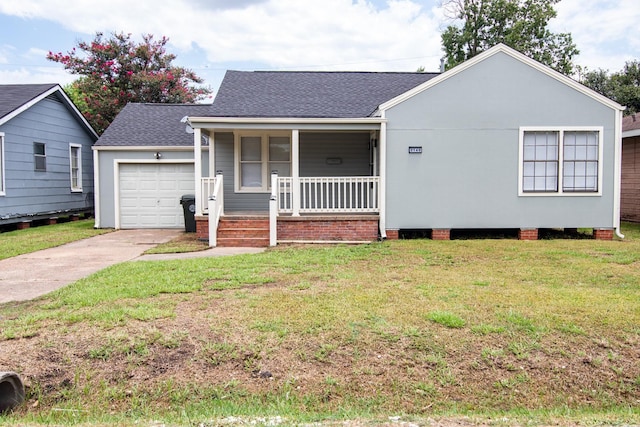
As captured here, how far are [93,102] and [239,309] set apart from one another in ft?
72.8

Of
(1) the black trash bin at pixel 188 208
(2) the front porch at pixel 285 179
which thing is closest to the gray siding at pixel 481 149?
(2) the front porch at pixel 285 179

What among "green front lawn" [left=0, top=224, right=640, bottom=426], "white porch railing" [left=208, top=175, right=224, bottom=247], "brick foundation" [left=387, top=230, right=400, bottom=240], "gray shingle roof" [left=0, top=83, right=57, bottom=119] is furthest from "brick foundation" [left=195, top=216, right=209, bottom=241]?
"gray shingle roof" [left=0, top=83, right=57, bottom=119]

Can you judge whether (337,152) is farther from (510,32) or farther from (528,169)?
(510,32)

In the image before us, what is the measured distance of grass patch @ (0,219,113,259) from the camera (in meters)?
9.86

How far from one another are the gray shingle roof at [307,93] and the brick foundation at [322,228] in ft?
8.71

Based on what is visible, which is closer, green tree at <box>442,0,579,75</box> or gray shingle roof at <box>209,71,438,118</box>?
gray shingle roof at <box>209,71,438,118</box>

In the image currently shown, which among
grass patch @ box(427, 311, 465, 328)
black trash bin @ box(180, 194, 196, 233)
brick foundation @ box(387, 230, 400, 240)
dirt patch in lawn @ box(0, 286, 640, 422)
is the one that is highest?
black trash bin @ box(180, 194, 196, 233)

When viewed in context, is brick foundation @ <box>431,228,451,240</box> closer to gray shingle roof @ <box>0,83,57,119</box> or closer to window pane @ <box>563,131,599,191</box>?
window pane @ <box>563,131,599,191</box>

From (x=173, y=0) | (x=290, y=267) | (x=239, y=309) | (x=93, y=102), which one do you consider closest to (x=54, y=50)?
(x=93, y=102)

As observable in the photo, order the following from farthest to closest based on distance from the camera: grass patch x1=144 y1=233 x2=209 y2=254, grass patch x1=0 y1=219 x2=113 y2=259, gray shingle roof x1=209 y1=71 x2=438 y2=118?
gray shingle roof x1=209 y1=71 x2=438 y2=118 < grass patch x1=0 y1=219 x2=113 y2=259 < grass patch x1=144 y1=233 x2=209 y2=254

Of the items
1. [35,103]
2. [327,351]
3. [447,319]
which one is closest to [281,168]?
[35,103]

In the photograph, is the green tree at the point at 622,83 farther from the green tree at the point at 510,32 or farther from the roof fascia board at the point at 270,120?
the roof fascia board at the point at 270,120

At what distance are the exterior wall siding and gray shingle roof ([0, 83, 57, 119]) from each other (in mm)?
19046

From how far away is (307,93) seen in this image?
13.6 m
